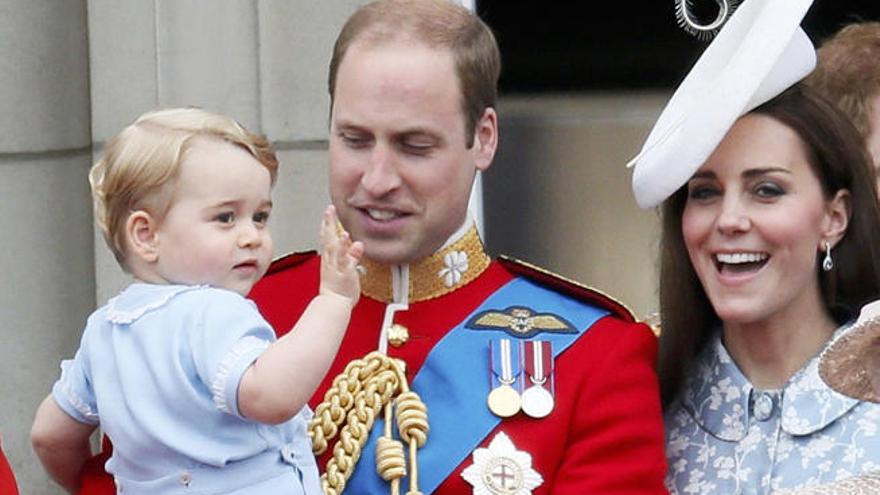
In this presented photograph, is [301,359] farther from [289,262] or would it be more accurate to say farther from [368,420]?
[289,262]

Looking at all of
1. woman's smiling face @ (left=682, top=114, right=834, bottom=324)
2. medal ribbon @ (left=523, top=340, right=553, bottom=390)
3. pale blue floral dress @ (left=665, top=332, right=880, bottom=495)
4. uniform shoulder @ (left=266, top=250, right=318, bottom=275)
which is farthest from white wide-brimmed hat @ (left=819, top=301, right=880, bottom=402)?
uniform shoulder @ (left=266, top=250, right=318, bottom=275)

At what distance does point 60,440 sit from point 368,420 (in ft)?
1.59

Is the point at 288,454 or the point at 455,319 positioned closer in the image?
the point at 288,454

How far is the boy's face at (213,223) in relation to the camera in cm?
333

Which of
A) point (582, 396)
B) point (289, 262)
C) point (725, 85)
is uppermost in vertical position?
point (725, 85)

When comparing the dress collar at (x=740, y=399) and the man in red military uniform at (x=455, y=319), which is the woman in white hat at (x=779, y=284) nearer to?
the dress collar at (x=740, y=399)

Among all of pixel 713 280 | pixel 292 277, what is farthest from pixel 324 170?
pixel 713 280

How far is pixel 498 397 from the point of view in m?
3.68

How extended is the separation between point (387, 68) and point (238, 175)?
1.28 ft

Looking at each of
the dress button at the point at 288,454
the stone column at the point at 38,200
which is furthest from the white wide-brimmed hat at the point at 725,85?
the stone column at the point at 38,200

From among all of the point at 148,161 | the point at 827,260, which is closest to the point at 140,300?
the point at 148,161

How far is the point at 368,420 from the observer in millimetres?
3658

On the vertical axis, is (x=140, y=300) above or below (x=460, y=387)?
above

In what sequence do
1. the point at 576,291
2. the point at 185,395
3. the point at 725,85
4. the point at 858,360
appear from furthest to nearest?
the point at 576,291 → the point at 725,85 → the point at 185,395 → the point at 858,360
